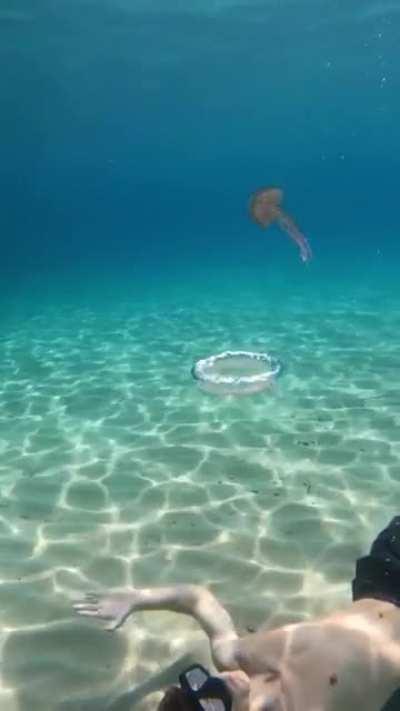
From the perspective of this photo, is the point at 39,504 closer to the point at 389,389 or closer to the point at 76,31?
the point at 389,389

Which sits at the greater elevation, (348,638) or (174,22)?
(174,22)

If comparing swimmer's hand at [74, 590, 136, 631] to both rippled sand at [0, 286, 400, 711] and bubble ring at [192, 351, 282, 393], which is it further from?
bubble ring at [192, 351, 282, 393]

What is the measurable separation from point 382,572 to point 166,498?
11.0ft

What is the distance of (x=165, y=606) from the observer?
4555mm

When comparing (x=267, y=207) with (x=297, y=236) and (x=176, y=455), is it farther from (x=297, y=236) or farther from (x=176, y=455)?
(x=176, y=455)

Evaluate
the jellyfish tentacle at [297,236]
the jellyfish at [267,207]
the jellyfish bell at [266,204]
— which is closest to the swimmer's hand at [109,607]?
the jellyfish tentacle at [297,236]

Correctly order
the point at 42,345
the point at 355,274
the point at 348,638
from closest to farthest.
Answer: the point at 348,638 < the point at 42,345 < the point at 355,274

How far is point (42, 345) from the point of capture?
16.9m

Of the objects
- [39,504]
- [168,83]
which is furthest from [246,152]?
[39,504]

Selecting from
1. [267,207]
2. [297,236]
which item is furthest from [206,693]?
[267,207]

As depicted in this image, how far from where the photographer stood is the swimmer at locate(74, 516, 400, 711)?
2941 millimetres

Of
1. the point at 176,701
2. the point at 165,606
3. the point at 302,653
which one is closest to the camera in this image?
the point at 176,701

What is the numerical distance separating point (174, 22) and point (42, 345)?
28253mm

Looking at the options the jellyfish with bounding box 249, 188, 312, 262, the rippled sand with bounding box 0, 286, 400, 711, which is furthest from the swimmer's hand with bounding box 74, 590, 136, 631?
the jellyfish with bounding box 249, 188, 312, 262
